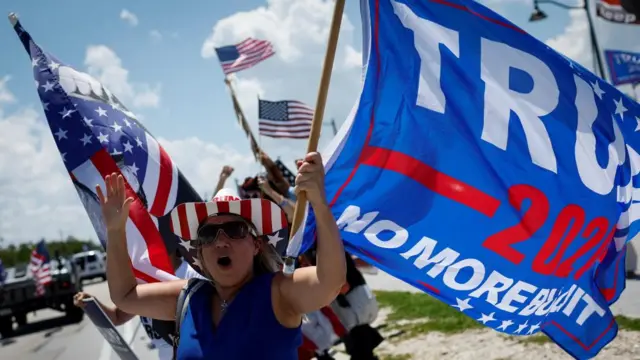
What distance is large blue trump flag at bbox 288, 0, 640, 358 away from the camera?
3545mm

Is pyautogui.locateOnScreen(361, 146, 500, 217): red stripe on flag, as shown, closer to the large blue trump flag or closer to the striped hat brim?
the large blue trump flag

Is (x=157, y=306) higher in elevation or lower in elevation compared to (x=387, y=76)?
lower

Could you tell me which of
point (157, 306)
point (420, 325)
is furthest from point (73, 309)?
point (157, 306)

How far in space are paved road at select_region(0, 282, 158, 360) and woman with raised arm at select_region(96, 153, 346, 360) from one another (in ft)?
22.2

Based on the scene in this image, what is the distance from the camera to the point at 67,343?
1346cm

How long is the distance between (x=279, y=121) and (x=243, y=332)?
9.84 meters

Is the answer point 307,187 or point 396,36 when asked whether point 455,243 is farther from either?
point 307,187

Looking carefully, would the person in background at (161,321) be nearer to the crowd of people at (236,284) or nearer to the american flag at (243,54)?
the crowd of people at (236,284)

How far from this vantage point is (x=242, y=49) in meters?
13.1

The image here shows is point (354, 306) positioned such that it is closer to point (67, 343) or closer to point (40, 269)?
point (67, 343)

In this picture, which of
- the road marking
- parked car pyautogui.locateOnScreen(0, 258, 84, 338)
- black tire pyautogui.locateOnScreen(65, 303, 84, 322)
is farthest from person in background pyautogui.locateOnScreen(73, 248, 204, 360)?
black tire pyautogui.locateOnScreen(65, 303, 84, 322)

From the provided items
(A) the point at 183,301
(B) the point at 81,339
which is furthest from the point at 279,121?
(A) the point at 183,301

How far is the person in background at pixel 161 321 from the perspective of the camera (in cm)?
391

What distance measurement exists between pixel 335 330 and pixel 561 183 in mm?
3156
